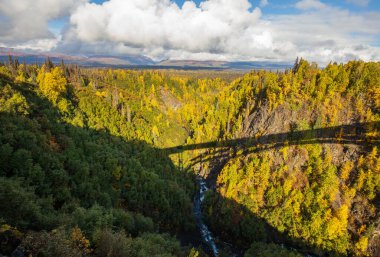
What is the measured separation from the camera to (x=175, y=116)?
19450 centimetres

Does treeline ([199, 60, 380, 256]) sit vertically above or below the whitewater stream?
above

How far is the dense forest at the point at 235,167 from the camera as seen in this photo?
49.8 meters

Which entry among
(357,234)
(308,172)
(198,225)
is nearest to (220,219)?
(198,225)

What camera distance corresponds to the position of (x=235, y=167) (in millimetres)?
→ 106250

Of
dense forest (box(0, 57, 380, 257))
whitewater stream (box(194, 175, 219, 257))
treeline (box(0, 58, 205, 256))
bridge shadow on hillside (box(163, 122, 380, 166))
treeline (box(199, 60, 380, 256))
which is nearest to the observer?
→ treeline (box(0, 58, 205, 256))

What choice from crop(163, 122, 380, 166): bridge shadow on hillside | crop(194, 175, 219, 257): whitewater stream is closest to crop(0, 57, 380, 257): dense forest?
crop(163, 122, 380, 166): bridge shadow on hillside

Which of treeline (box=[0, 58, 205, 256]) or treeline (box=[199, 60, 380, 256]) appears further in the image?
treeline (box=[199, 60, 380, 256])

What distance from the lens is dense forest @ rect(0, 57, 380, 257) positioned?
163ft

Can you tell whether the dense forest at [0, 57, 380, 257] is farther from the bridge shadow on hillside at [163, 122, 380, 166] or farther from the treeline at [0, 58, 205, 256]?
the bridge shadow on hillside at [163, 122, 380, 166]

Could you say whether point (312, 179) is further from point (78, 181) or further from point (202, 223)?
point (78, 181)

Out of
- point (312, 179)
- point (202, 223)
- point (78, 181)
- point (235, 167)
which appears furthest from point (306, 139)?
point (78, 181)

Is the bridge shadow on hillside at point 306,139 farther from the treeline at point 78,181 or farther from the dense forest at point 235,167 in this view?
the treeline at point 78,181

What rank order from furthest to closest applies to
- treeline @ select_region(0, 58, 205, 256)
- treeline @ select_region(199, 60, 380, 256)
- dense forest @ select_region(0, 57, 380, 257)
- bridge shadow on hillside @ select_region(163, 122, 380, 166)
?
bridge shadow on hillside @ select_region(163, 122, 380, 166) → treeline @ select_region(199, 60, 380, 256) → dense forest @ select_region(0, 57, 380, 257) → treeline @ select_region(0, 58, 205, 256)

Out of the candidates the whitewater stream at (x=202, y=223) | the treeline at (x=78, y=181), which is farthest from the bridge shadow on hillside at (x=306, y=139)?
the treeline at (x=78, y=181)
